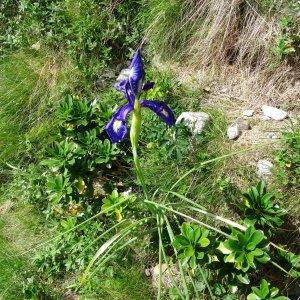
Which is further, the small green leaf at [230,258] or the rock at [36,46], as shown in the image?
the rock at [36,46]

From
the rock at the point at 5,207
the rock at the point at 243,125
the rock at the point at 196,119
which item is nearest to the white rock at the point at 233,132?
the rock at the point at 243,125

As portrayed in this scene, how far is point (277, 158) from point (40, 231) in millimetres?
1393

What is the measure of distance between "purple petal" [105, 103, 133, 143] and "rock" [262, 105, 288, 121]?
1.04 m

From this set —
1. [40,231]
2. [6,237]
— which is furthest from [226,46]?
[6,237]

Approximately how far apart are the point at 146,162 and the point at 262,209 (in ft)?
2.55

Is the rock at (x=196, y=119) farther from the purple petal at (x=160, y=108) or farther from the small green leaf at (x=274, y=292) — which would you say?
the small green leaf at (x=274, y=292)

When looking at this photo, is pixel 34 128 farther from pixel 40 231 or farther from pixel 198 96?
pixel 198 96

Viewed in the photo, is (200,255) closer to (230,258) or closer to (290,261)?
(230,258)

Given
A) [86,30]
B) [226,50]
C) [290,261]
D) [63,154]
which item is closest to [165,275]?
[290,261]

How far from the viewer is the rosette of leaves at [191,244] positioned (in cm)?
188

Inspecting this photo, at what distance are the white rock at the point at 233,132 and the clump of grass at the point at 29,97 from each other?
3.66 feet

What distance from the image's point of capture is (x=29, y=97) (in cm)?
318

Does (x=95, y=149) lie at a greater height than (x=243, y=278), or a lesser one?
greater

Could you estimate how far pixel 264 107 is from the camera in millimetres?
2668
